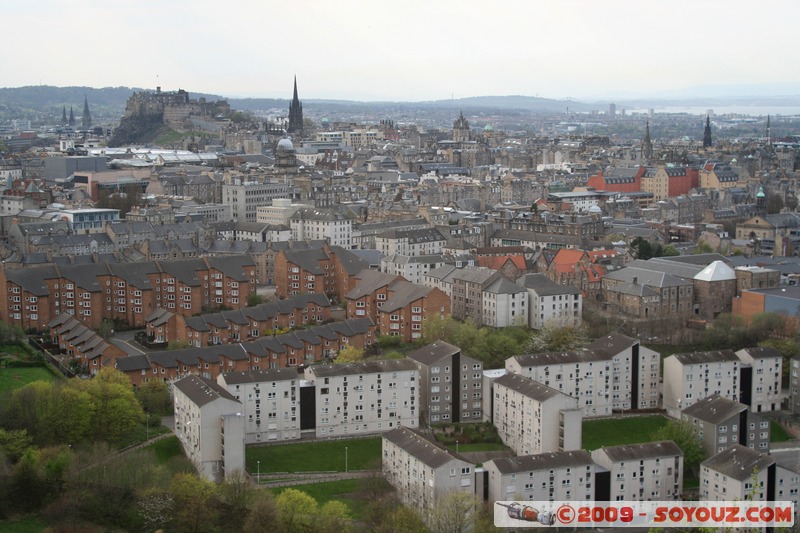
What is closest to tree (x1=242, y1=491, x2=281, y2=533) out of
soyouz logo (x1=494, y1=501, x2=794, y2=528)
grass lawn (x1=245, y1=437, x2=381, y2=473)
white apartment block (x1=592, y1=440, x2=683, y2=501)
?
grass lawn (x1=245, y1=437, x2=381, y2=473)

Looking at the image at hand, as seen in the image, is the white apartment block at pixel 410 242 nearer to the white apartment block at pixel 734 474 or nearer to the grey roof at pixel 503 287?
the grey roof at pixel 503 287

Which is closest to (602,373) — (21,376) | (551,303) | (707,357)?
(707,357)

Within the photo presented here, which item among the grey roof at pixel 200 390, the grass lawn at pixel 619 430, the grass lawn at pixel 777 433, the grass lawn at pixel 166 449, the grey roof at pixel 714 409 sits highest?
the grey roof at pixel 200 390

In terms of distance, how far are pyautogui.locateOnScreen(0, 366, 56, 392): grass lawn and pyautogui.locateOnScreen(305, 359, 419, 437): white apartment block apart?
27.7ft

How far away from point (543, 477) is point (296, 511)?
5974 millimetres

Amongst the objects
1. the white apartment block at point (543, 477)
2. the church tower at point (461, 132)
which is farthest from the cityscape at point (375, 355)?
the church tower at point (461, 132)

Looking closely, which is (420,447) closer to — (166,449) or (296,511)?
(296,511)

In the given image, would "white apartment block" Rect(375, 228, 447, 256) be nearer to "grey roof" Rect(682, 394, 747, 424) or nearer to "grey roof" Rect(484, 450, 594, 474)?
"grey roof" Rect(682, 394, 747, 424)

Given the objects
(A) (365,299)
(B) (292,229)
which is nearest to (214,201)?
(B) (292,229)

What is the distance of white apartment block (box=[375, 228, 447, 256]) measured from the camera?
51.9 metres

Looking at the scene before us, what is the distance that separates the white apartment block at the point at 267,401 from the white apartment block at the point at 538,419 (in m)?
5.87

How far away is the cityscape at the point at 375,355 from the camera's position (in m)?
26.9

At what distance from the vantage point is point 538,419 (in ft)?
99.7

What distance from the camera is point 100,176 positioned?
69688 mm
